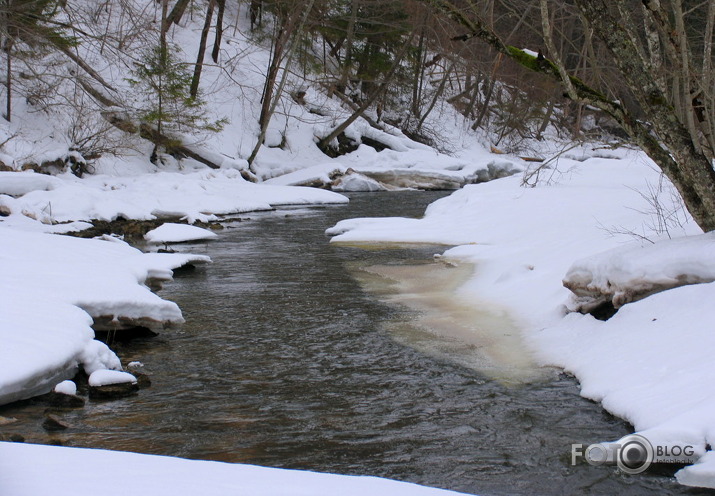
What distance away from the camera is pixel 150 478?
2.57 metres

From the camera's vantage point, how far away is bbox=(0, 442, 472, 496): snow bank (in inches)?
93.5

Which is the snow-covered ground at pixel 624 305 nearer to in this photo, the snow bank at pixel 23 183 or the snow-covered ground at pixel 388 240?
the snow-covered ground at pixel 388 240

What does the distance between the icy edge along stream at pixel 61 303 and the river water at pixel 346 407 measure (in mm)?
274

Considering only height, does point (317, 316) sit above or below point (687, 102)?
below

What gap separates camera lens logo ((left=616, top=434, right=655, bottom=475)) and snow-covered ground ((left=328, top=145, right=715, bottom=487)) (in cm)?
7

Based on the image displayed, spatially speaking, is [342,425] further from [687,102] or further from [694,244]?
[687,102]

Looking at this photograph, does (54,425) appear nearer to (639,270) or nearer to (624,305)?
(624,305)

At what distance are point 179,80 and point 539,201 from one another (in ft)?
43.0

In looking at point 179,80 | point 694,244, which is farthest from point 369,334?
point 179,80

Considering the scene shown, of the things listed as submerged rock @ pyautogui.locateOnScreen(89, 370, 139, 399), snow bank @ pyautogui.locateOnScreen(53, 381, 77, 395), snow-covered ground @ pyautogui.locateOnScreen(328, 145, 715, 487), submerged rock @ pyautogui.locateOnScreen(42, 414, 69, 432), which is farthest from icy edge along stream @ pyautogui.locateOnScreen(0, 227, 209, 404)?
snow-covered ground @ pyautogui.locateOnScreen(328, 145, 715, 487)

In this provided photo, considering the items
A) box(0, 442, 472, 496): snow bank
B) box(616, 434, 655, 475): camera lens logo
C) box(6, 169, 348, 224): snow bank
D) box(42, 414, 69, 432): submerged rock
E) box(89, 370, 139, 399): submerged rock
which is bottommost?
box(616, 434, 655, 475): camera lens logo

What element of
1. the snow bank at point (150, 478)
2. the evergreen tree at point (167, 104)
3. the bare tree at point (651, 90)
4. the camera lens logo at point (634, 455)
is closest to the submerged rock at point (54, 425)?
the snow bank at point (150, 478)

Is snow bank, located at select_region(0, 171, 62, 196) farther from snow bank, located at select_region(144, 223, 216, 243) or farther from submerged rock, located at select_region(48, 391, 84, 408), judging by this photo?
submerged rock, located at select_region(48, 391, 84, 408)

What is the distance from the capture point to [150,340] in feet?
21.7
